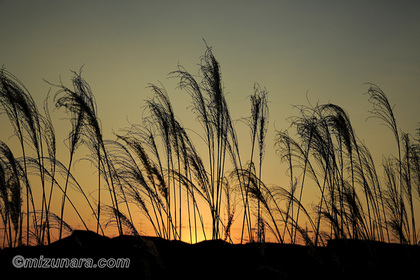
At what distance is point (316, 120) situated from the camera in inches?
157

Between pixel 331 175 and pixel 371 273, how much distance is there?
1.90 meters

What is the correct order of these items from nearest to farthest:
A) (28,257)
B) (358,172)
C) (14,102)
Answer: (28,257), (14,102), (358,172)

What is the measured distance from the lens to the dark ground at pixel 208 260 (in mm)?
2145

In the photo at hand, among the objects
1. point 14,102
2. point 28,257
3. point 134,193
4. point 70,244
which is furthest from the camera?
point 134,193

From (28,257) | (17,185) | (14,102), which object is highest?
(14,102)

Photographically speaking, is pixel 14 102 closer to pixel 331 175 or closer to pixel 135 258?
pixel 135 258

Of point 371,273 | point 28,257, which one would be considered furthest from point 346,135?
point 28,257

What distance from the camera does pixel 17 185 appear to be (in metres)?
3.93

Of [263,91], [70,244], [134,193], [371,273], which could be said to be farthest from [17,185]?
[371,273]

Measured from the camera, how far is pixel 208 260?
2.48m

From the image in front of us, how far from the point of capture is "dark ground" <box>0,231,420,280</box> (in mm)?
2145

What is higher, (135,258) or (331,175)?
(331,175)

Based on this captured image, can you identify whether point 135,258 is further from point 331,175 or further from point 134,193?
point 331,175

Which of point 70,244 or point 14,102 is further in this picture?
point 14,102
